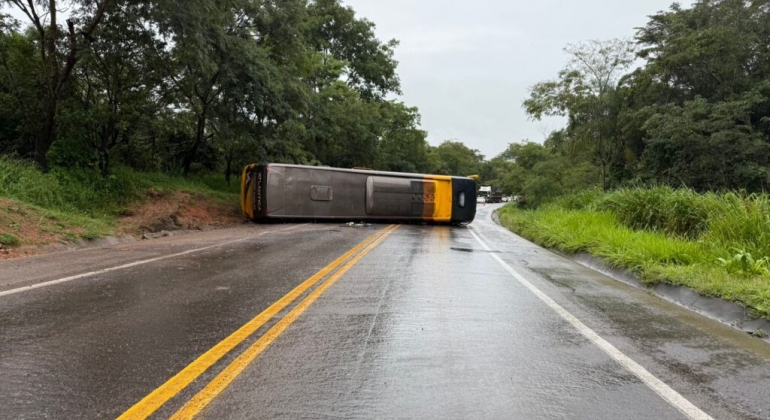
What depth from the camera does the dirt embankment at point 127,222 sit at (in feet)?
36.7

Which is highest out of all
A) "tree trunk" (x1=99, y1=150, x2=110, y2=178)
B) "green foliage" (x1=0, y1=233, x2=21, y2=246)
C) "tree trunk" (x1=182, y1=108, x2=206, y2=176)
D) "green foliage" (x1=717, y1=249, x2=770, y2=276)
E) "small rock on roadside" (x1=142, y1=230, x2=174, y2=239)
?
"tree trunk" (x1=182, y1=108, x2=206, y2=176)

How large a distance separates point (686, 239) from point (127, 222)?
51.3 feet

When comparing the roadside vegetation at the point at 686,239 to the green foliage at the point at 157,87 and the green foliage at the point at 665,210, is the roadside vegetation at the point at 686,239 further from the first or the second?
the green foliage at the point at 157,87

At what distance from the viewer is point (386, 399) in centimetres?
363

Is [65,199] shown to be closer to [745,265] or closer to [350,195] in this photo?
[350,195]

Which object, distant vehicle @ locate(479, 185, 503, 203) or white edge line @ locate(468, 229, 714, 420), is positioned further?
distant vehicle @ locate(479, 185, 503, 203)

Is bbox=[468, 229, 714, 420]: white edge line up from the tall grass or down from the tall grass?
down

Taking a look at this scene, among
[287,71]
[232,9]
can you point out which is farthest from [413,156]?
[232,9]

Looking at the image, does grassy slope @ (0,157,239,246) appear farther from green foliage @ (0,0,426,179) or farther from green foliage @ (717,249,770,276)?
green foliage @ (717,249,770,276)

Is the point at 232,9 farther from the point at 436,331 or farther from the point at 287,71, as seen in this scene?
the point at 436,331

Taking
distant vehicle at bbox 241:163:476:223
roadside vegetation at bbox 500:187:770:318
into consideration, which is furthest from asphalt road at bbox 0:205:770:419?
distant vehicle at bbox 241:163:476:223

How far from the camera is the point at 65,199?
15984 mm

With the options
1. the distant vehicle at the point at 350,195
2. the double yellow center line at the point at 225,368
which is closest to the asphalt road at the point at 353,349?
the double yellow center line at the point at 225,368

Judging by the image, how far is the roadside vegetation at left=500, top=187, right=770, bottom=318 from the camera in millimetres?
7789
